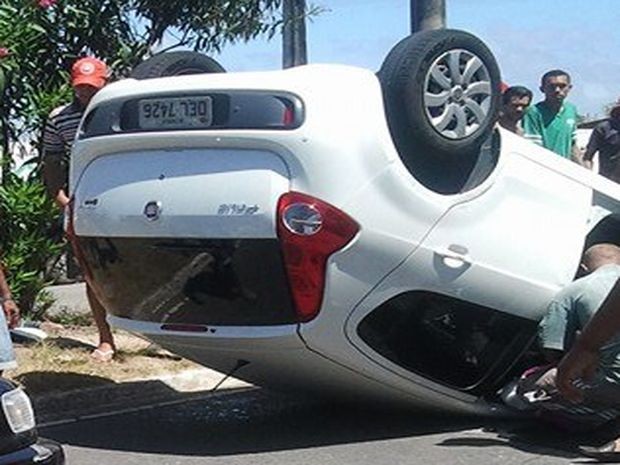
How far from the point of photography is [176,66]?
6.70m

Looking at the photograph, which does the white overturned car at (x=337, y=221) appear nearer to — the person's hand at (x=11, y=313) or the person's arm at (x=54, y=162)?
the person's hand at (x=11, y=313)

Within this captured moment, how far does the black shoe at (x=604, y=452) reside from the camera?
5.78m

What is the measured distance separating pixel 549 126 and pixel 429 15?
4.03ft

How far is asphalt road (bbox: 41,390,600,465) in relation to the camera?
5.96 metres

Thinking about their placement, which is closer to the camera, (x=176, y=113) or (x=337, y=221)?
(x=337, y=221)

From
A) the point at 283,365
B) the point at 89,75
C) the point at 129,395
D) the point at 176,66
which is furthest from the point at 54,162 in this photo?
the point at 283,365

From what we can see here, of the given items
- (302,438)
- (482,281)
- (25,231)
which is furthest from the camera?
(25,231)

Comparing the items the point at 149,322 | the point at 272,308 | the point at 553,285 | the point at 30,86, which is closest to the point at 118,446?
the point at 149,322

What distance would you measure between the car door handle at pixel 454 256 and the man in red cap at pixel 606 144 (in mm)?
4464

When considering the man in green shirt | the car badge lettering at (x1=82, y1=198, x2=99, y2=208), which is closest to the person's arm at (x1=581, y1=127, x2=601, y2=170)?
the man in green shirt

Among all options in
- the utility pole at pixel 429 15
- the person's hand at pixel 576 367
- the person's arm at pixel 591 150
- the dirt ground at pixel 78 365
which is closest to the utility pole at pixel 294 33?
the utility pole at pixel 429 15

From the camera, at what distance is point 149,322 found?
6.22 m

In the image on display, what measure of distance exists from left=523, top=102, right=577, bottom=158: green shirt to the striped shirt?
11.3 ft

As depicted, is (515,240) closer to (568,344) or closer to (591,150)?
(568,344)
